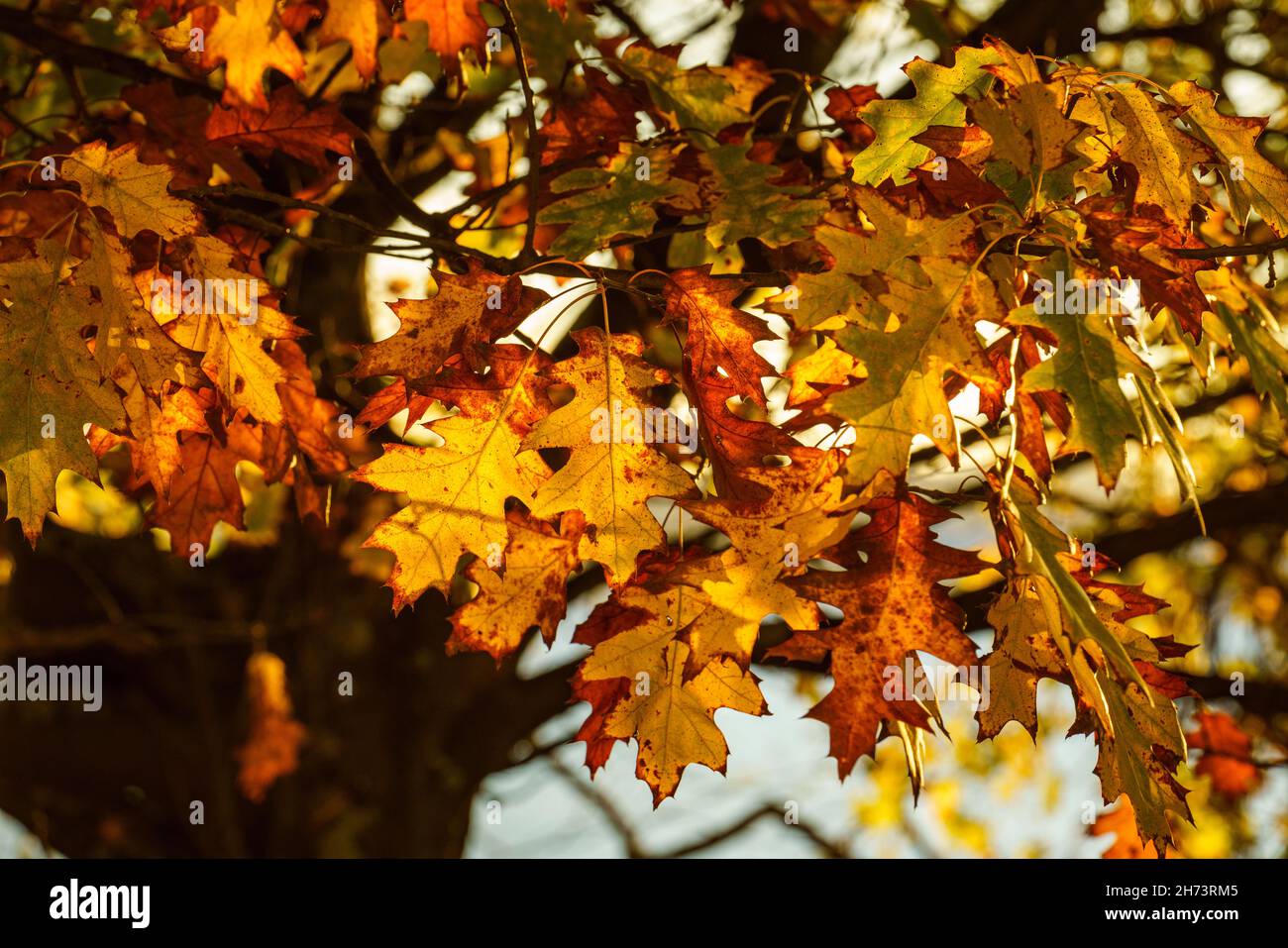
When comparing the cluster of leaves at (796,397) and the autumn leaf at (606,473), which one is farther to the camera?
the autumn leaf at (606,473)

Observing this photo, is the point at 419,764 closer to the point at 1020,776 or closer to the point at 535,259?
the point at 535,259

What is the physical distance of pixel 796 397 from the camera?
176 centimetres

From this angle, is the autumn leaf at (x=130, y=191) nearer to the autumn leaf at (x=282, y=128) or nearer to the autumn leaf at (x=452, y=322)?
the autumn leaf at (x=452, y=322)

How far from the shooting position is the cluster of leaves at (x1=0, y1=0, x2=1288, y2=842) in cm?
134

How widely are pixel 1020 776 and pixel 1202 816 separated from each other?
3025 millimetres

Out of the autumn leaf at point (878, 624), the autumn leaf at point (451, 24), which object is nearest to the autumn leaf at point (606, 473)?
the autumn leaf at point (878, 624)

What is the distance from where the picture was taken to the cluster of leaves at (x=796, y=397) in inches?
52.8

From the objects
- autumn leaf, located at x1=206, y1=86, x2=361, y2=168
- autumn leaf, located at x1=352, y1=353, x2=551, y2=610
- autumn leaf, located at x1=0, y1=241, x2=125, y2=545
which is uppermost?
autumn leaf, located at x1=206, y1=86, x2=361, y2=168

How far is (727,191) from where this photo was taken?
1.85 meters

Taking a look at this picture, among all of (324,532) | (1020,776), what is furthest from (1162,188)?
(1020,776)

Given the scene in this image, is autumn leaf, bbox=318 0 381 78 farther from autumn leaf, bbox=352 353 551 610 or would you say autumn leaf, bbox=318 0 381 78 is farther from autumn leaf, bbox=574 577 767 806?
autumn leaf, bbox=574 577 767 806

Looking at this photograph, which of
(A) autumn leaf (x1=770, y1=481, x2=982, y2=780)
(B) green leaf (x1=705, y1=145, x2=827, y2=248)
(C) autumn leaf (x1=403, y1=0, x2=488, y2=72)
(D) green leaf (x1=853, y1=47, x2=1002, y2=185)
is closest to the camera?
(A) autumn leaf (x1=770, y1=481, x2=982, y2=780)

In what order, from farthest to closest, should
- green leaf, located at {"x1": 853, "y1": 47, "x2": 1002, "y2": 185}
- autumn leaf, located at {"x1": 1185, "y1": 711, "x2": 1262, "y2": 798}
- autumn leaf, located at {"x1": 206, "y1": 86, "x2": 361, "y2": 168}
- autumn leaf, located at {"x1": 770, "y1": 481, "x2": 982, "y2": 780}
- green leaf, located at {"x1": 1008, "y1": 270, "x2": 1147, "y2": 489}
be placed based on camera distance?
autumn leaf, located at {"x1": 1185, "y1": 711, "x2": 1262, "y2": 798}
autumn leaf, located at {"x1": 206, "y1": 86, "x2": 361, "y2": 168}
green leaf, located at {"x1": 853, "y1": 47, "x2": 1002, "y2": 185}
autumn leaf, located at {"x1": 770, "y1": 481, "x2": 982, "y2": 780}
green leaf, located at {"x1": 1008, "y1": 270, "x2": 1147, "y2": 489}

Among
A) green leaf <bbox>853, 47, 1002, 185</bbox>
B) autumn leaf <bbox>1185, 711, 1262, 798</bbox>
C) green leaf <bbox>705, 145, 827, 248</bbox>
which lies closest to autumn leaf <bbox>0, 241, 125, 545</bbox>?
green leaf <bbox>705, 145, 827, 248</bbox>
